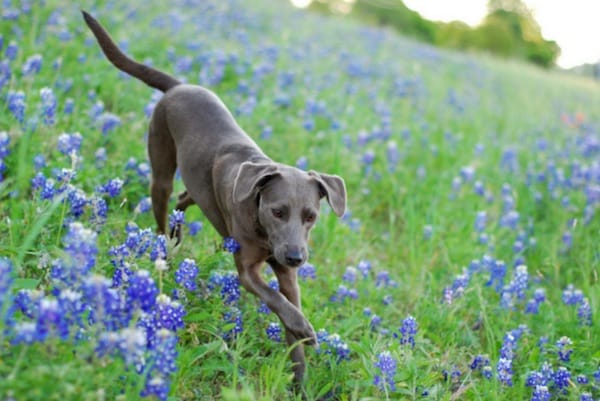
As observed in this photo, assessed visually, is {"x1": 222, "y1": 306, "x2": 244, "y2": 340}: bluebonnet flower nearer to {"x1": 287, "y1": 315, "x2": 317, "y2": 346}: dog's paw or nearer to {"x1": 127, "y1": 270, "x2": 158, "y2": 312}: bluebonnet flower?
{"x1": 287, "y1": 315, "x2": 317, "y2": 346}: dog's paw

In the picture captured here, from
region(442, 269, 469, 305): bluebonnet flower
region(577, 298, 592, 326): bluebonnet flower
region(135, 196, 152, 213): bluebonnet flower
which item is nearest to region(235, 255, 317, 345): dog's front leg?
region(135, 196, 152, 213): bluebonnet flower

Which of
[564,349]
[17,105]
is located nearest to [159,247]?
[17,105]

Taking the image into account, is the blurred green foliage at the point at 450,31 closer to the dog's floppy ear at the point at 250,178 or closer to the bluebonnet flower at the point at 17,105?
the bluebonnet flower at the point at 17,105

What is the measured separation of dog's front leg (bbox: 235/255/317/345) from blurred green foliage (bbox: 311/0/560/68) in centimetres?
3259

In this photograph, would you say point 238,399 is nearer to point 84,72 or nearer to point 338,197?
point 338,197

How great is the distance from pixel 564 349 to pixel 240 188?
205 centimetres

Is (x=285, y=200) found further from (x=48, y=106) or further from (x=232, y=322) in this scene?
(x=48, y=106)

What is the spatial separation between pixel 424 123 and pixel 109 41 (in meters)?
4.68

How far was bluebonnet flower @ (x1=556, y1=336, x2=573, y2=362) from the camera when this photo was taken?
12.8ft

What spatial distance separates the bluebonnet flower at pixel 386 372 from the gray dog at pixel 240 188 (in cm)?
38

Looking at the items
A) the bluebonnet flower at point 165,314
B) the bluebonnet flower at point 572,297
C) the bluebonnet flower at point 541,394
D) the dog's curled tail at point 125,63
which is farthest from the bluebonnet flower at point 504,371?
the dog's curled tail at point 125,63

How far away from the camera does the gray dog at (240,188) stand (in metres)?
3.48

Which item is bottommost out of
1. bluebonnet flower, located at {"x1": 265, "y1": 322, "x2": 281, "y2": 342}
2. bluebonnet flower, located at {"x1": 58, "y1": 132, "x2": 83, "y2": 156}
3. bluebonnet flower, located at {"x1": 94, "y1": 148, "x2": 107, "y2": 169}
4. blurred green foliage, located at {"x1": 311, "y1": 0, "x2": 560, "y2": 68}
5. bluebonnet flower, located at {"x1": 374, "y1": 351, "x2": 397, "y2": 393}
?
bluebonnet flower, located at {"x1": 265, "y1": 322, "x2": 281, "y2": 342}

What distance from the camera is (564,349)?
3896mm
